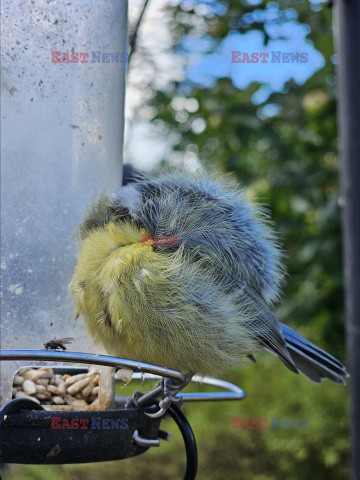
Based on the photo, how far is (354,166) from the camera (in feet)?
6.42

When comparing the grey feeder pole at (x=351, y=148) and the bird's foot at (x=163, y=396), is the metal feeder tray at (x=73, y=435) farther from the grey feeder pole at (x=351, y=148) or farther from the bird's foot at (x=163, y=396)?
the grey feeder pole at (x=351, y=148)

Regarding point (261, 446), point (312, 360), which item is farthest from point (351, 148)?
point (261, 446)

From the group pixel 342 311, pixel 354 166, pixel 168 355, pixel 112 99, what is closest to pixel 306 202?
pixel 342 311

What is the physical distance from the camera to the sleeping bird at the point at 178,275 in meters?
1.31

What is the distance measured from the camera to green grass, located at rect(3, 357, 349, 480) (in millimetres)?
3449

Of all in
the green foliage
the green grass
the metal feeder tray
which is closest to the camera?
the metal feeder tray

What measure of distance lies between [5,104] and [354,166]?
1142 mm

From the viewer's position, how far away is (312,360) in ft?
5.40

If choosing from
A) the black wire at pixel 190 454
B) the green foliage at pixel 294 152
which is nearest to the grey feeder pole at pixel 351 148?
the green foliage at pixel 294 152

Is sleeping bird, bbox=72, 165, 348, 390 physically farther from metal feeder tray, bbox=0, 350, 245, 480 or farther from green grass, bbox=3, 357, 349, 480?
green grass, bbox=3, 357, 349, 480

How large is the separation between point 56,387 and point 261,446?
8.45 ft

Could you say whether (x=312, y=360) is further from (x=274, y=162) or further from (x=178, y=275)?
(x=274, y=162)

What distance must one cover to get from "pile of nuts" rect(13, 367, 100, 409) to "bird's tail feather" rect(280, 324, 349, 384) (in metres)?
0.55

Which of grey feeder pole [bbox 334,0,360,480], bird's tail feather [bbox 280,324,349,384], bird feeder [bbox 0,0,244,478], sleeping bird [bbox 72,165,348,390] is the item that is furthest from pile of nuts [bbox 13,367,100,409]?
grey feeder pole [bbox 334,0,360,480]
